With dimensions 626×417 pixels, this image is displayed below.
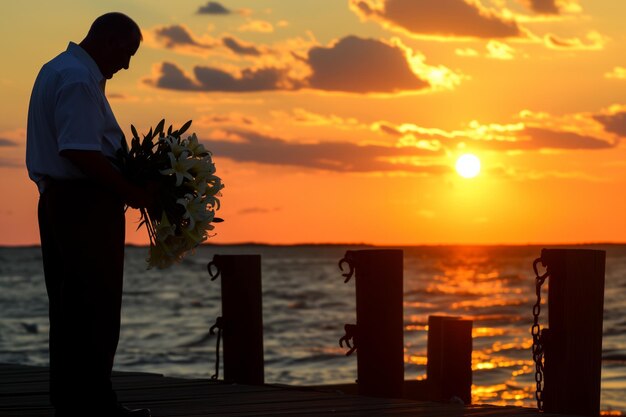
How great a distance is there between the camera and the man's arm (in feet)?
17.2

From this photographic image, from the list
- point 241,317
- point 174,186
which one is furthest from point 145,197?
point 241,317

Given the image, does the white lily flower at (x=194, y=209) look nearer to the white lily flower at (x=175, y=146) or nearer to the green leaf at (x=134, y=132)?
the white lily flower at (x=175, y=146)

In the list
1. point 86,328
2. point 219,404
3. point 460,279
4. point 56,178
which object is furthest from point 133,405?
point 460,279

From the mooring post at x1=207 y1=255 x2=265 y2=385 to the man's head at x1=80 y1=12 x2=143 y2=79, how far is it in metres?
3.43

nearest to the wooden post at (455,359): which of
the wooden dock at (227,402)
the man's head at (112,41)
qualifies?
the wooden dock at (227,402)

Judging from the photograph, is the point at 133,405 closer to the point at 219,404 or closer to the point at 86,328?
the point at 219,404

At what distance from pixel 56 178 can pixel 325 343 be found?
24.4 metres

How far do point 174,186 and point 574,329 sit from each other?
9.09 feet

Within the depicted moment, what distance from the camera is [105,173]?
5.30 m

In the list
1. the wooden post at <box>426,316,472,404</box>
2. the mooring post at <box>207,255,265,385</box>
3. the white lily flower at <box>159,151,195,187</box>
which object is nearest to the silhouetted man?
the white lily flower at <box>159,151,195,187</box>

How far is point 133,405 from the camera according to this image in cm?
706

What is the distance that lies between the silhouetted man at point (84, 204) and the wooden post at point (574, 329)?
2745 millimetres

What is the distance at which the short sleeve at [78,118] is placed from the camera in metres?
5.23

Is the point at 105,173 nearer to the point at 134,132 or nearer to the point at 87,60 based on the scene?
the point at 134,132
